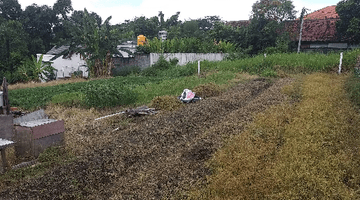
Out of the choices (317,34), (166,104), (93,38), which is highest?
(317,34)

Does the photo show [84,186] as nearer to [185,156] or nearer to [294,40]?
[185,156]

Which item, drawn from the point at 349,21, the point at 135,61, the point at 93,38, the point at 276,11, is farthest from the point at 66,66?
the point at 349,21

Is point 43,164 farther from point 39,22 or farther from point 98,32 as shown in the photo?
point 39,22

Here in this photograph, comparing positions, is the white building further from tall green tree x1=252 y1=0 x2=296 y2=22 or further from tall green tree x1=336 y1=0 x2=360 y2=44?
tall green tree x1=336 y1=0 x2=360 y2=44

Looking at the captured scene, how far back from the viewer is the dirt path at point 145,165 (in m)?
3.30

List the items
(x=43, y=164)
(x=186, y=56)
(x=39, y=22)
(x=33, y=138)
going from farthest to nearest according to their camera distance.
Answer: (x=39, y=22), (x=186, y=56), (x=33, y=138), (x=43, y=164)

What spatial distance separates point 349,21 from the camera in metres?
20.9

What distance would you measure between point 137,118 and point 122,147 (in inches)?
86.5

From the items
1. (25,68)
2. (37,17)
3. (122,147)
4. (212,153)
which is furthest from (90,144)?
(37,17)

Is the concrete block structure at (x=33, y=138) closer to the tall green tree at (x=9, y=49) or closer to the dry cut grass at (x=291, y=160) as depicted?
the dry cut grass at (x=291, y=160)

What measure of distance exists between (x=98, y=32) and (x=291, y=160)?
14558mm

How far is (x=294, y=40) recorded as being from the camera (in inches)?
942

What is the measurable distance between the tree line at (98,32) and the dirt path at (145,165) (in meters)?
11.5

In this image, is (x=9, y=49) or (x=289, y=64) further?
(x=9, y=49)
